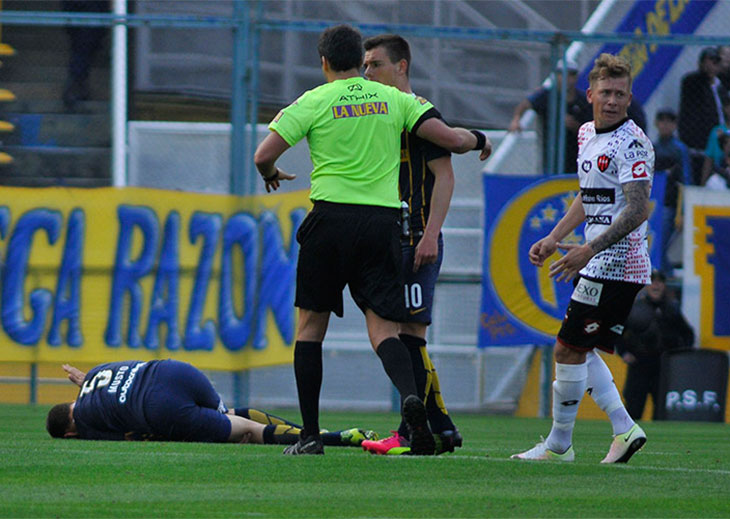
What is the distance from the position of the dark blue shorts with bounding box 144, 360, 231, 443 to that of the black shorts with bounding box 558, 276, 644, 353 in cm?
197

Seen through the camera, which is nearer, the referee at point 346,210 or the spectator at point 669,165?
the referee at point 346,210

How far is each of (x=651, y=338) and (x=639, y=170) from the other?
637 centimetres

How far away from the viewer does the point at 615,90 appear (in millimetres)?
6348

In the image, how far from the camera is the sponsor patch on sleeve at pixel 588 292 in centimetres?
638

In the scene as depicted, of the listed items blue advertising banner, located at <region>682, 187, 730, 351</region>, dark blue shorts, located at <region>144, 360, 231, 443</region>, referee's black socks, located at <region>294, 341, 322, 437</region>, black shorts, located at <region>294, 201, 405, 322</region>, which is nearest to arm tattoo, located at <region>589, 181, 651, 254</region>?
black shorts, located at <region>294, 201, 405, 322</region>

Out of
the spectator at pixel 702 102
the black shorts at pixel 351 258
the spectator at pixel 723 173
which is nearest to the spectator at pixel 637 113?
the spectator at pixel 702 102

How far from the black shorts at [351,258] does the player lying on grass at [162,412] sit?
118 cm

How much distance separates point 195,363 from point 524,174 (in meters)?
3.57

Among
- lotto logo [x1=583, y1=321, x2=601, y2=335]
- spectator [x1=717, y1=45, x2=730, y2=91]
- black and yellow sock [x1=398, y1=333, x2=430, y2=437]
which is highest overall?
→ spectator [x1=717, y1=45, x2=730, y2=91]

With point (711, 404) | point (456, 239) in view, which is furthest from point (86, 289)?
point (711, 404)

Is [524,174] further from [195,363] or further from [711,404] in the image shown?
[195,363]

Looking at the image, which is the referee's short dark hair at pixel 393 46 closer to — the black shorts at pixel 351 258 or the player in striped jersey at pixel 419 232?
the player in striped jersey at pixel 419 232

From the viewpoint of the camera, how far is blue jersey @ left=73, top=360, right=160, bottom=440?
7.11 metres

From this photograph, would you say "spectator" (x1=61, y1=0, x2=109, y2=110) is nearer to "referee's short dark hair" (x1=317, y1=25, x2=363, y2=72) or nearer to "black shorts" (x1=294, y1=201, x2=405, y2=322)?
"referee's short dark hair" (x1=317, y1=25, x2=363, y2=72)
